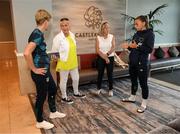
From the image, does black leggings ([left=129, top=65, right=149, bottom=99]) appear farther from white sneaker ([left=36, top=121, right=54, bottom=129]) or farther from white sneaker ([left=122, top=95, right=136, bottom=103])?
white sneaker ([left=36, top=121, right=54, bottom=129])

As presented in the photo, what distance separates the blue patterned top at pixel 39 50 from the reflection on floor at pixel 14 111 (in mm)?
965

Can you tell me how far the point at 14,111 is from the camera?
3543 mm

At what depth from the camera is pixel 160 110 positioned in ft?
11.4

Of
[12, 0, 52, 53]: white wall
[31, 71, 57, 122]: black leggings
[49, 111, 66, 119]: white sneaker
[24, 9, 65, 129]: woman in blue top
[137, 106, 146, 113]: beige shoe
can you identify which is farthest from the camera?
[12, 0, 52, 53]: white wall

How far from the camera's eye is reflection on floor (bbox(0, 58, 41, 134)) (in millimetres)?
2957

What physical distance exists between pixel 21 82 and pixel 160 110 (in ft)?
8.96

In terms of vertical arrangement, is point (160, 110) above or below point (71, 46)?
below

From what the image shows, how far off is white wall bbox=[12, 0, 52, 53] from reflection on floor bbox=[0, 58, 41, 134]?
99 centimetres

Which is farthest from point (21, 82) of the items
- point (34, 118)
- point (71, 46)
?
point (71, 46)

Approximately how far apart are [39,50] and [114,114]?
159 cm

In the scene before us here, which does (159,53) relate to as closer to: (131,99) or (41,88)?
(131,99)

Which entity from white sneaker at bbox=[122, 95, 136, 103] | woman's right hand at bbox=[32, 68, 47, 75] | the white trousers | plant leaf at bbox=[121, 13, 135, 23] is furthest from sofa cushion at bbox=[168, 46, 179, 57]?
woman's right hand at bbox=[32, 68, 47, 75]

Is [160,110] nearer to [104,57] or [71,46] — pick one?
[104,57]

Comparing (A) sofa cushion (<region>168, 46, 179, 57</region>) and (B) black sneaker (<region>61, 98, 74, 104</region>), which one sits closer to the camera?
(B) black sneaker (<region>61, 98, 74, 104</region>)
